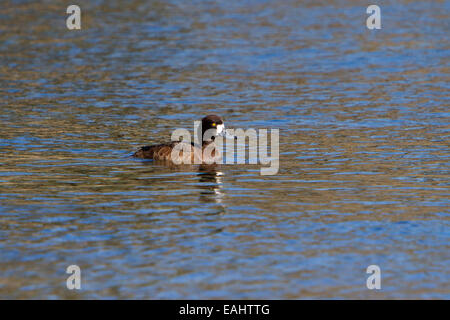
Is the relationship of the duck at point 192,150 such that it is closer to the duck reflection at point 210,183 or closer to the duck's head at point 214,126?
the duck's head at point 214,126

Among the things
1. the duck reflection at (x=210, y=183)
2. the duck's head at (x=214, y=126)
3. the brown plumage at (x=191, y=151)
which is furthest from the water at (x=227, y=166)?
the duck's head at (x=214, y=126)

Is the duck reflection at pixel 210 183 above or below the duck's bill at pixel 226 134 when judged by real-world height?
below

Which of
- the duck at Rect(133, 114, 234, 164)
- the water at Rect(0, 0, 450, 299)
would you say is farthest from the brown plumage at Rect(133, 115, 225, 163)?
the water at Rect(0, 0, 450, 299)

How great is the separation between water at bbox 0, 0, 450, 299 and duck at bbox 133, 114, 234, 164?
259mm

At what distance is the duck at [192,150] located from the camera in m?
18.0

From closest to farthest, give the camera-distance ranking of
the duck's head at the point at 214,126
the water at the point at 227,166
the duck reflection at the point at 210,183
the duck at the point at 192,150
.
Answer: the water at the point at 227,166 < the duck reflection at the point at 210,183 < the duck at the point at 192,150 < the duck's head at the point at 214,126

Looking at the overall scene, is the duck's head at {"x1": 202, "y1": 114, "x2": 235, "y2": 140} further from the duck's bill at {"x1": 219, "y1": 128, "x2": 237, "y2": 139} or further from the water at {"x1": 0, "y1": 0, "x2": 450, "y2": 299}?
the water at {"x1": 0, "y1": 0, "x2": 450, "y2": 299}

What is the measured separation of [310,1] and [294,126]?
2406 centimetres

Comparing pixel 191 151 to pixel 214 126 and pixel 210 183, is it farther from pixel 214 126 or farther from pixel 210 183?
pixel 210 183

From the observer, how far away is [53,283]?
36.1 ft

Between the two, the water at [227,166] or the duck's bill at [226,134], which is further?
the duck's bill at [226,134]

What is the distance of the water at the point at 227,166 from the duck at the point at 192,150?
10.2 inches
